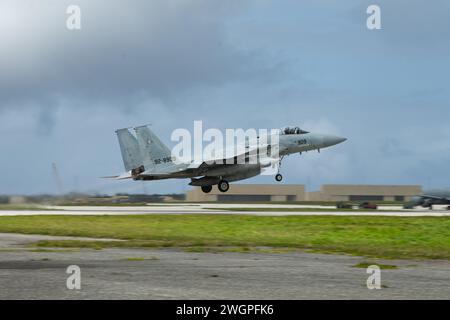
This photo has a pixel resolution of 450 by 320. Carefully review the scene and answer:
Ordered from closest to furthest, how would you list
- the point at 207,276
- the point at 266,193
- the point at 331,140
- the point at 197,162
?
1. the point at 207,276
2. the point at 197,162
3. the point at 331,140
4. the point at 266,193

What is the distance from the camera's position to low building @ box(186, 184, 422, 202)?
162 meters

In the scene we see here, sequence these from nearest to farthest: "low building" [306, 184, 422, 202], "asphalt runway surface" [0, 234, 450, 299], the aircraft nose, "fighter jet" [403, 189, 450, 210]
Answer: "asphalt runway surface" [0, 234, 450, 299] → the aircraft nose → "fighter jet" [403, 189, 450, 210] → "low building" [306, 184, 422, 202]

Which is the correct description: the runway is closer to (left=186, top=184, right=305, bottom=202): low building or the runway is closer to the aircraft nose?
the aircraft nose

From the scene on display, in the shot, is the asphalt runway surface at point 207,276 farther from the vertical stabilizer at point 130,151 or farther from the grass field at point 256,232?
the vertical stabilizer at point 130,151

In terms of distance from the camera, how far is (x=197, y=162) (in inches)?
2544

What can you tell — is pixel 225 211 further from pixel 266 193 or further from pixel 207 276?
pixel 266 193

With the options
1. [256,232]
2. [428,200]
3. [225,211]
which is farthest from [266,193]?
[256,232]

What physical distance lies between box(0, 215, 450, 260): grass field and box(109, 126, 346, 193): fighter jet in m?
19.2

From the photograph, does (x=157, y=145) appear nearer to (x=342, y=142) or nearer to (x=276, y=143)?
(x=276, y=143)

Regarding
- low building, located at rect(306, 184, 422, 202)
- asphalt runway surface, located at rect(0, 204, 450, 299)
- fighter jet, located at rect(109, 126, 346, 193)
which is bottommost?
low building, located at rect(306, 184, 422, 202)

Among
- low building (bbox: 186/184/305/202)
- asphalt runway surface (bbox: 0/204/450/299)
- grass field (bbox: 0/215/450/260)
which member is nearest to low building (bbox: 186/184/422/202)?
low building (bbox: 186/184/305/202)

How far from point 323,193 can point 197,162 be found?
102 metres

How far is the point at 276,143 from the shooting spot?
212 ft

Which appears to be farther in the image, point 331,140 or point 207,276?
point 331,140
